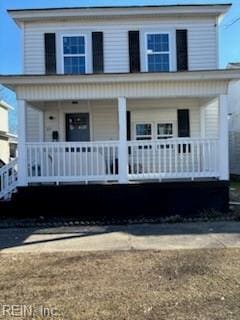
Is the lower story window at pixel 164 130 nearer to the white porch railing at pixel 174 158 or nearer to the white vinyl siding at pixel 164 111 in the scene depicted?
the white vinyl siding at pixel 164 111

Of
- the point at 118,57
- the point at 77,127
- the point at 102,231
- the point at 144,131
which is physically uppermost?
the point at 118,57

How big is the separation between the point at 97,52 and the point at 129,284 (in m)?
11.0

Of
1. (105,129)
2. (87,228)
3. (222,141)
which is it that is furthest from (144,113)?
(87,228)

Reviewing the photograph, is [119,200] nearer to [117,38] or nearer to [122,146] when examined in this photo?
[122,146]

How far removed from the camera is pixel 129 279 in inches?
237

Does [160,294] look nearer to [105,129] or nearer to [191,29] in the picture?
[105,129]

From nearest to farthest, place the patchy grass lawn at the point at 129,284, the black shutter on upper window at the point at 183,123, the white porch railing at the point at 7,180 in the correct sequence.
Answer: the patchy grass lawn at the point at 129,284 → the white porch railing at the point at 7,180 → the black shutter on upper window at the point at 183,123

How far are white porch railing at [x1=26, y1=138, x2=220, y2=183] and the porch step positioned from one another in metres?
0.28

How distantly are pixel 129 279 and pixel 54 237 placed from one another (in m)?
3.64

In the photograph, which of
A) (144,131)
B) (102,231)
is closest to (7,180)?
(102,231)

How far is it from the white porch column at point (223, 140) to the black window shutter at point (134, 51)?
4.15 meters

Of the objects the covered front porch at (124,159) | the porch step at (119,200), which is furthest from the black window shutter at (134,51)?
the porch step at (119,200)

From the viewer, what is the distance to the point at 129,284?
19.0ft

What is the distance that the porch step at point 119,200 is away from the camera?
1210 centimetres
